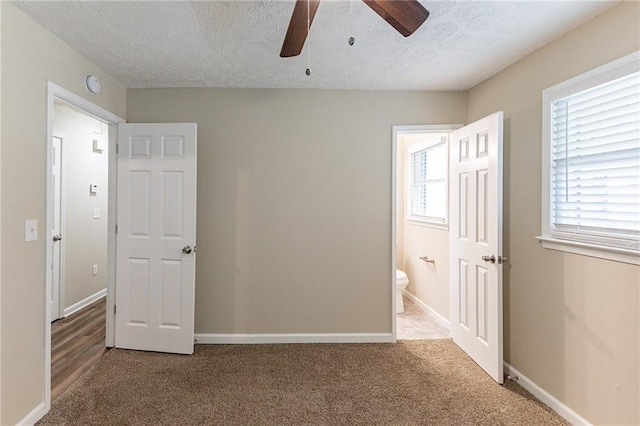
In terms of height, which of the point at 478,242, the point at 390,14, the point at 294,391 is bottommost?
the point at 294,391

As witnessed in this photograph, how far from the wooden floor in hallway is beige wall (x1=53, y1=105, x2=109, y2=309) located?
12.3 inches

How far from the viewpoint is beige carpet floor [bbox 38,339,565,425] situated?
1938mm

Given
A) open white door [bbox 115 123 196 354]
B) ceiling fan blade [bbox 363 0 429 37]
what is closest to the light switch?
open white door [bbox 115 123 196 354]

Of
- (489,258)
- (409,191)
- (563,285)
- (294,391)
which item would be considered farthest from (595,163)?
(409,191)

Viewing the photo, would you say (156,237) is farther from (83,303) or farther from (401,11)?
(401,11)

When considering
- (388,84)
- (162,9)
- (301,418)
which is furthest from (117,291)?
(388,84)

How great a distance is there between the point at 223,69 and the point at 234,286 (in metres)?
1.94

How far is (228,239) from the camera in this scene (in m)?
2.96

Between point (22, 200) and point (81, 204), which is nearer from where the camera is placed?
point (22, 200)

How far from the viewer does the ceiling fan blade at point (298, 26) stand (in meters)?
1.27

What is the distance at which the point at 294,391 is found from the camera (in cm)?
220

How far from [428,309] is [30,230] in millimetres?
3763

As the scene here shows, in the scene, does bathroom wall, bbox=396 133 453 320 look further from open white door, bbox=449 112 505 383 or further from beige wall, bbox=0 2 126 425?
beige wall, bbox=0 2 126 425

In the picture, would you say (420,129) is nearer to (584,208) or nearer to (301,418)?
(584,208)
